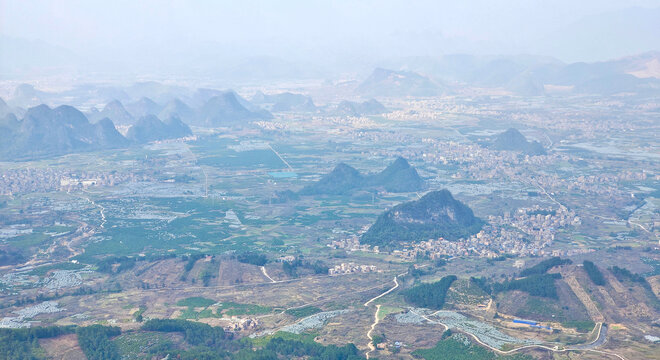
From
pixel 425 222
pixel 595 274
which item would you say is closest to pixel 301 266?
pixel 425 222

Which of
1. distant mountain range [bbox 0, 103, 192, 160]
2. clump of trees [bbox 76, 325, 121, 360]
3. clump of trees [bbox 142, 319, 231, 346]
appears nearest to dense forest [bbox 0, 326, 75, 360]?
clump of trees [bbox 76, 325, 121, 360]

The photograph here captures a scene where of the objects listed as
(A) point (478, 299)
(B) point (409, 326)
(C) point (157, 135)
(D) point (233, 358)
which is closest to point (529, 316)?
(A) point (478, 299)

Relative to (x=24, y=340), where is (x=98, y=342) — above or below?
below

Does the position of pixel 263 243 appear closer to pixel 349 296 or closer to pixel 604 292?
pixel 349 296

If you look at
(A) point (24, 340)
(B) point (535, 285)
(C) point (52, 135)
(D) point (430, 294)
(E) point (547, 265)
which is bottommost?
(D) point (430, 294)

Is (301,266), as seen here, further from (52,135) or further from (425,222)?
(52,135)

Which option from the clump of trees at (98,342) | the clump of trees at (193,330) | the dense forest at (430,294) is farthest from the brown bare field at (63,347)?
the dense forest at (430,294)
